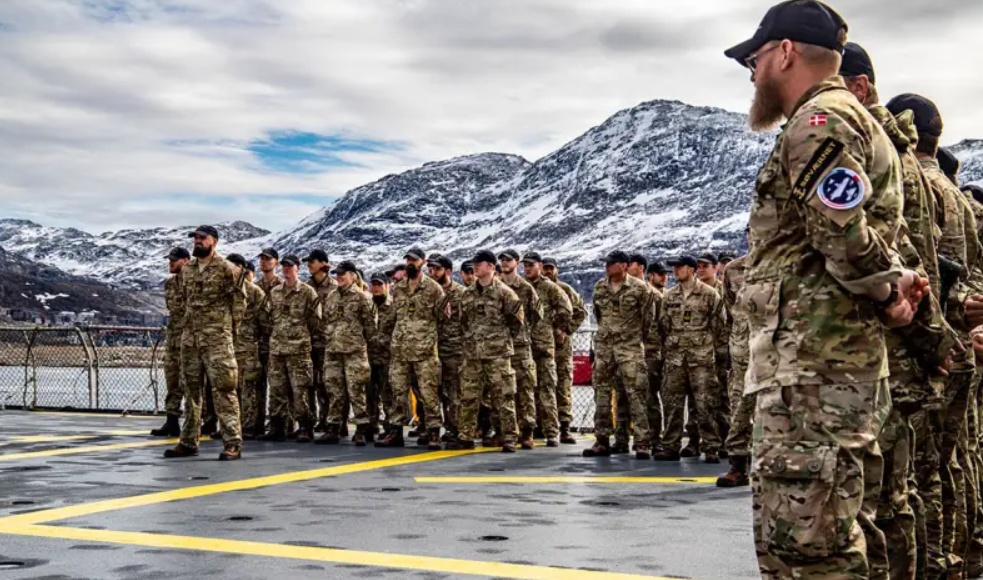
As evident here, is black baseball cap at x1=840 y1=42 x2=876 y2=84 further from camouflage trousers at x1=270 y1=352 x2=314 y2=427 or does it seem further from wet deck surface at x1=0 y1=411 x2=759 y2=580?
camouflage trousers at x1=270 y1=352 x2=314 y2=427

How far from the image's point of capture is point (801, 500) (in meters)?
2.93

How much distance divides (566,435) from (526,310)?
1.75 metres

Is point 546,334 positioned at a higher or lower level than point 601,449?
higher

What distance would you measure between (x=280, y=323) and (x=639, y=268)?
14.2 feet

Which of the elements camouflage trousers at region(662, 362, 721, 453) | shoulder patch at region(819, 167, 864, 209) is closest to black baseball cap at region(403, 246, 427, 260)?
camouflage trousers at region(662, 362, 721, 453)

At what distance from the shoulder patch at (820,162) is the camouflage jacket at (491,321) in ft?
26.9

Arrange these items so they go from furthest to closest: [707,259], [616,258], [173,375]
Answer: [173,375] < [707,259] < [616,258]

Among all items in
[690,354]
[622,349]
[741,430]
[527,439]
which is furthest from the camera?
[527,439]

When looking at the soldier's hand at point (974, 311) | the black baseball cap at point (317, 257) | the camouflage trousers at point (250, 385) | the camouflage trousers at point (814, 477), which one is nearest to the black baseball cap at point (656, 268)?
the black baseball cap at point (317, 257)

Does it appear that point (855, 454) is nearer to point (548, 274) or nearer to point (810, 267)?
point (810, 267)

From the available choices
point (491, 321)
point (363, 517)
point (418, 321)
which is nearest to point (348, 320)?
point (418, 321)

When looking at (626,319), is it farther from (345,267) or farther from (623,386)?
(345,267)

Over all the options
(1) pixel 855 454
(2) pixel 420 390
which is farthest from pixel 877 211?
(2) pixel 420 390

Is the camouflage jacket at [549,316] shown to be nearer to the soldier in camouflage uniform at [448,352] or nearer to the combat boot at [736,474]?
the soldier in camouflage uniform at [448,352]
